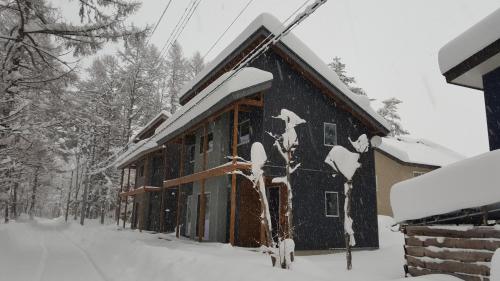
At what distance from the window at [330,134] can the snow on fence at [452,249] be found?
9584mm

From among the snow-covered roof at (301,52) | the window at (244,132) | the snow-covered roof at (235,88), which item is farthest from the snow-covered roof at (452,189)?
the snow-covered roof at (301,52)

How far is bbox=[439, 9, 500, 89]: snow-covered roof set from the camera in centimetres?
715

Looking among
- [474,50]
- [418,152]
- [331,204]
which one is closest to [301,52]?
[331,204]

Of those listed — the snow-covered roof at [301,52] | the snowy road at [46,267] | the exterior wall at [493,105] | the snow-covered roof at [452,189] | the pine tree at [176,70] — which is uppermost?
the pine tree at [176,70]

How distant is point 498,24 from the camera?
7.01m

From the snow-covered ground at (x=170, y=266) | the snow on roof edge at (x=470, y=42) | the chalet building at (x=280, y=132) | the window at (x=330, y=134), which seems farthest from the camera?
the window at (x=330, y=134)

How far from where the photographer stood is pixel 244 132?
16641 mm

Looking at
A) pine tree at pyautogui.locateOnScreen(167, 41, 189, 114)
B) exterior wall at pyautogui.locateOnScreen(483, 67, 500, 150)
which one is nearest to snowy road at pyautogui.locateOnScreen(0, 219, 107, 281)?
exterior wall at pyautogui.locateOnScreen(483, 67, 500, 150)

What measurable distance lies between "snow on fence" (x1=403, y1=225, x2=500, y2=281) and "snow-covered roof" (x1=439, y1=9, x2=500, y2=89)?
12.2 ft

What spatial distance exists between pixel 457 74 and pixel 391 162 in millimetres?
17825

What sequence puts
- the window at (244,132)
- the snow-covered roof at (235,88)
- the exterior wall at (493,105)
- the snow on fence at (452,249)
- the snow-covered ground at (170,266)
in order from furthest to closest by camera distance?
1. the window at (244,132)
2. the snow-covered roof at (235,88)
3. the exterior wall at (493,105)
4. the snow-covered ground at (170,266)
5. the snow on fence at (452,249)

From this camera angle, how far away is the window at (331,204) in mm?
15961

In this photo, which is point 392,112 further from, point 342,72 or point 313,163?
point 313,163

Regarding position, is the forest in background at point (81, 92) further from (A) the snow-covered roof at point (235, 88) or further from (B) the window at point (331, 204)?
(B) the window at point (331, 204)
